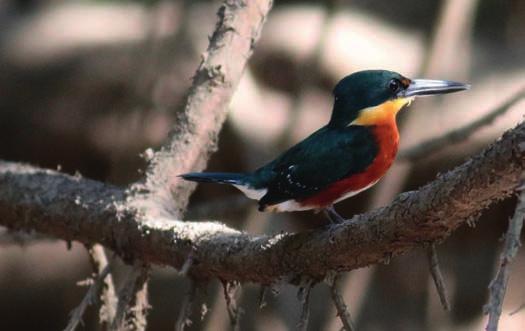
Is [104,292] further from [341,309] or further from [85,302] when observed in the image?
[341,309]

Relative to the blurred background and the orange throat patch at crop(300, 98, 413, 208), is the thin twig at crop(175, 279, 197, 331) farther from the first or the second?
the blurred background

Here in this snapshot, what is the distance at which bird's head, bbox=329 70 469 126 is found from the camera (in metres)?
2.87

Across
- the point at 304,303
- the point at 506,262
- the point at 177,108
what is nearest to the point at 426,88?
the point at 304,303

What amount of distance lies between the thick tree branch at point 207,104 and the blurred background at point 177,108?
2483 mm

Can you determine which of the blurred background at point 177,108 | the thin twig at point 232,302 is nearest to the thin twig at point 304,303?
the thin twig at point 232,302

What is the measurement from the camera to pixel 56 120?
658 cm

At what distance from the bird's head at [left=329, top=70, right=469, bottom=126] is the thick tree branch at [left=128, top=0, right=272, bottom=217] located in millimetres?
751

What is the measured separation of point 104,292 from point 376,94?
135cm

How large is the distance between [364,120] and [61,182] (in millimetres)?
1288

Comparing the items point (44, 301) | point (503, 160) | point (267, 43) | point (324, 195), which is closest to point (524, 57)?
point (267, 43)

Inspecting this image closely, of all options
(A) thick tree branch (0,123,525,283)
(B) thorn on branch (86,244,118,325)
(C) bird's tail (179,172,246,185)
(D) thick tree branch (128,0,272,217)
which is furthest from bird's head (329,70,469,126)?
(B) thorn on branch (86,244,118,325)

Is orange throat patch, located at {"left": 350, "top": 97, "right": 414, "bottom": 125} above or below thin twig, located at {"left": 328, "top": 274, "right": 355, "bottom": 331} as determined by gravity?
above

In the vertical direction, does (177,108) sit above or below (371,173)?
above

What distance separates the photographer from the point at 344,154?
2.70m
